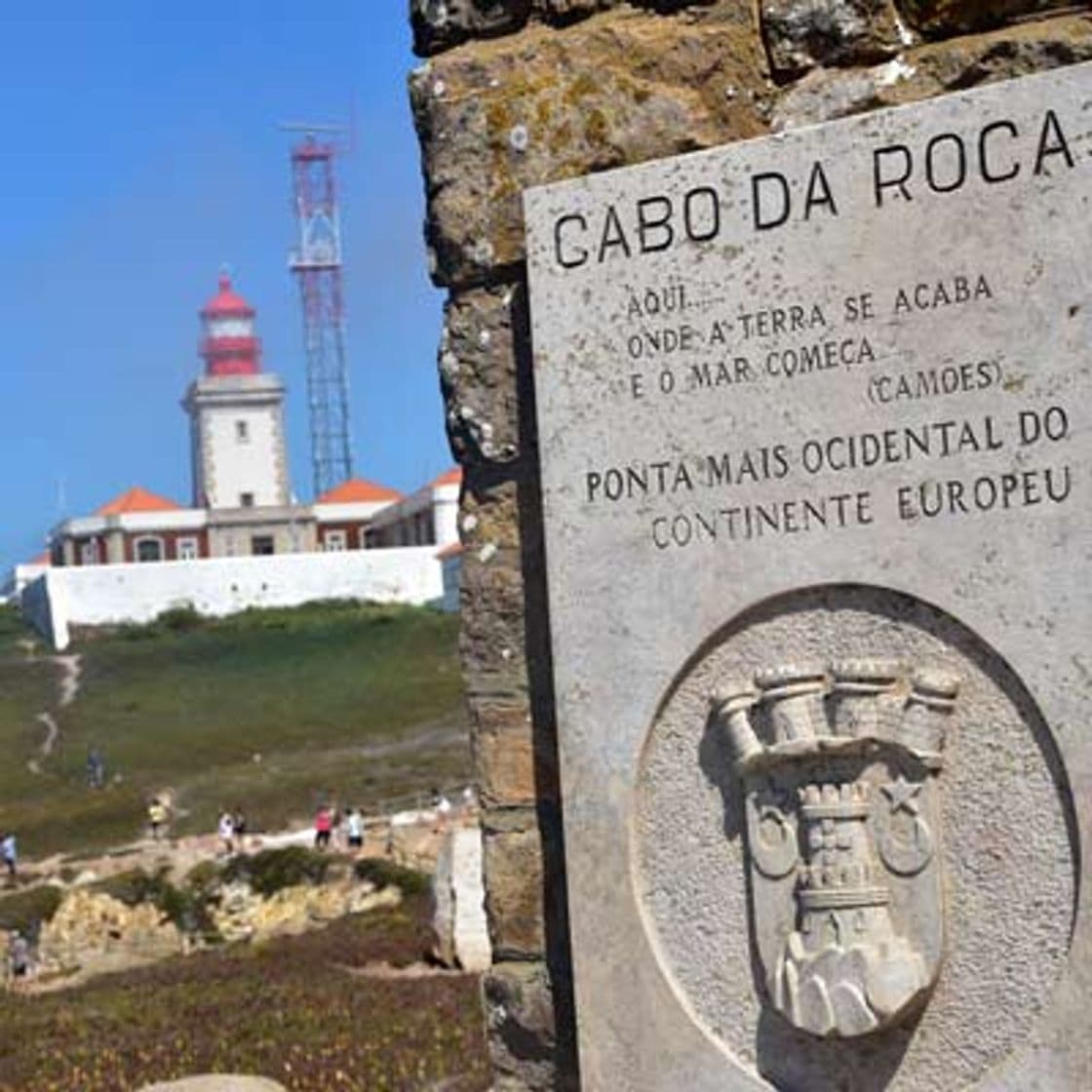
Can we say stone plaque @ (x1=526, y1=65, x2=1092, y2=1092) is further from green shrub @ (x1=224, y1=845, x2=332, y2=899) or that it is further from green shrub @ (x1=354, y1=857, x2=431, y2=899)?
green shrub @ (x1=224, y1=845, x2=332, y2=899)

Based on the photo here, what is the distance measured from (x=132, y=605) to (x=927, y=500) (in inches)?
2695

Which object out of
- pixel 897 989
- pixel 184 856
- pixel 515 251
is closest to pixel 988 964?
pixel 897 989

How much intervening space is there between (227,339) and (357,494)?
21.9 m

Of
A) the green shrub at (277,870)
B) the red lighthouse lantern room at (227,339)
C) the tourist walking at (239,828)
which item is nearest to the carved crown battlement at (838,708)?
the green shrub at (277,870)

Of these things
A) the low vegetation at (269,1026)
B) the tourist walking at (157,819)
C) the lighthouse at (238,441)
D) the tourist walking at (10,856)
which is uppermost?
the lighthouse at (238,441)

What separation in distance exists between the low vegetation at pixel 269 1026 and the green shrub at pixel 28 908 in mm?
5441

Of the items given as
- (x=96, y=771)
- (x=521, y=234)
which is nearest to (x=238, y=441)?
(x=96, y=771)

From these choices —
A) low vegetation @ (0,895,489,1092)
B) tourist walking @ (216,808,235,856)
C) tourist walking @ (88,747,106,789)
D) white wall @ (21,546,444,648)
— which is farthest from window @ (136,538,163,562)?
low vegetation @ (0,895,489,1092)

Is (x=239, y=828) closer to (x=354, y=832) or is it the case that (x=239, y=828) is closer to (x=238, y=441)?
(x=354, y=832)

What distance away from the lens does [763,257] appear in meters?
4.03

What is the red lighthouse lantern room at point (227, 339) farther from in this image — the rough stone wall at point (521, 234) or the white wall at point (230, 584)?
the rough stone wall at point (521, 234)

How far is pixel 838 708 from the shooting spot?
3.85 m

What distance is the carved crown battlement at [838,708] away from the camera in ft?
12.4

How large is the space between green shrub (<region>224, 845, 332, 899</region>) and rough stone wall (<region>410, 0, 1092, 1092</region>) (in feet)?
79.6
